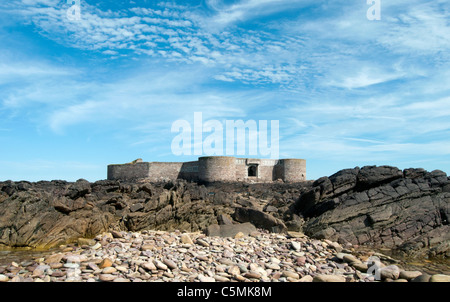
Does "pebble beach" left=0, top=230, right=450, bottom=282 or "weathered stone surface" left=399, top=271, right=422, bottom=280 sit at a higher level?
"pebble beach" left=0, top=230, right=450, bottom=282

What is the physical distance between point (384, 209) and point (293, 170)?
102 feet

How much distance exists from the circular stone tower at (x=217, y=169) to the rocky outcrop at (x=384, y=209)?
25.2 m

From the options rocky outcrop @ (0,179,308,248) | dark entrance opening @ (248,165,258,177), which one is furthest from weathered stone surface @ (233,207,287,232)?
dark entrance opening @ (248,165,258,177)

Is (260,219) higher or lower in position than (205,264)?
higher

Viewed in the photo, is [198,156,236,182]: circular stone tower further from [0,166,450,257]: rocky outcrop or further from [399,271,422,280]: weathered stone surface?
[399,271,422,280]: weathered stone surface

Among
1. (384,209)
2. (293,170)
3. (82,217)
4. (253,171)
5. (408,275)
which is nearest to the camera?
(408,275)

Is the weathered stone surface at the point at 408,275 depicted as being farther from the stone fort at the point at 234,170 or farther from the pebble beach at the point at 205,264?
the stone fort at the point at 234,170

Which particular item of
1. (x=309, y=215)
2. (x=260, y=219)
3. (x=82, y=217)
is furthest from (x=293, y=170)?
(x=82, y=217)

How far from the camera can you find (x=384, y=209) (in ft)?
37.2

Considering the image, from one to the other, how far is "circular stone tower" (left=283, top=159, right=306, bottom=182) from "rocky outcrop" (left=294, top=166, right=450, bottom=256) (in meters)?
28.0

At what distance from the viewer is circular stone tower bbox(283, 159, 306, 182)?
42.1m

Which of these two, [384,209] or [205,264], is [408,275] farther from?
[384,209]
